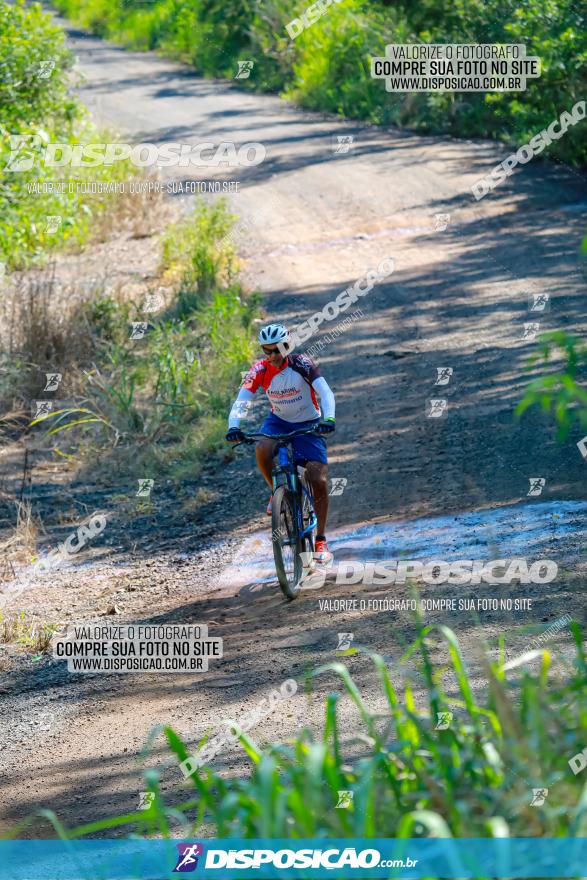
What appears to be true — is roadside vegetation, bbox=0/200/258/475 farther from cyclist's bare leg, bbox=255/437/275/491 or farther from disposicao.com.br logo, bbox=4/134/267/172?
cyclist's bare leg, bbox=255/437/275/491

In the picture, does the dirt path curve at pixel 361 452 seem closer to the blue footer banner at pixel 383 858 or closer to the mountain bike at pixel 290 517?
the mountain bike at pixel 290 517

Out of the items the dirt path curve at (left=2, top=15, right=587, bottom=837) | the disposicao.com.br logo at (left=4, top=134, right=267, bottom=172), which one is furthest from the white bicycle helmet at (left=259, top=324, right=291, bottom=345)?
the disposicao.com.br logo at (left=4, top=134, right=267, bottom=172)

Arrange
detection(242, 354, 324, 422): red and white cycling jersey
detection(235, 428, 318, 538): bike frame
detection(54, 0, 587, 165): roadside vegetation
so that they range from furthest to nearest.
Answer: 1. detection(54, 0, 587, 165): roadside vegetation
2. detection(242, 354, 324, 422): red and white cycling jersey
3. detection(235, 428, 318, 538): bike frame

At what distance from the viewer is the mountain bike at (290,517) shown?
770cm

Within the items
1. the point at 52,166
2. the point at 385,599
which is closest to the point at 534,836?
the point at 385,599

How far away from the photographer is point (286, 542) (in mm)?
7906

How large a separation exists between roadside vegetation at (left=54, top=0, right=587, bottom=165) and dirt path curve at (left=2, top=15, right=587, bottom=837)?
0.83m

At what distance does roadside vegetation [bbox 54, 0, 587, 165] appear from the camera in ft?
61.2

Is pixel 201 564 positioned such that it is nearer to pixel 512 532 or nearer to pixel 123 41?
pixel 512 532

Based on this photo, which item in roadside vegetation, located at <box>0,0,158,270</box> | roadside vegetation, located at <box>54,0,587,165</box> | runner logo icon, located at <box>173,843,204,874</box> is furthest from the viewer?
roadside vegetation, located at <box>54,0,587,165</box>

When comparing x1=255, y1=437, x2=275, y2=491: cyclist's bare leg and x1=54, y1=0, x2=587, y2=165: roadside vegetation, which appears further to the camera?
x1=54, y1=0, x2=587, y2=165: roadside vegetation

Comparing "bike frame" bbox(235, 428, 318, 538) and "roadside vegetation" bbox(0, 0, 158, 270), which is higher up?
"roadside vegetation" bbox(0, 0, 158, 270)

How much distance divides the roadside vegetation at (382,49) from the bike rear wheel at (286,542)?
12.6m

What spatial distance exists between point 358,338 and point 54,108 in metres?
7.61
